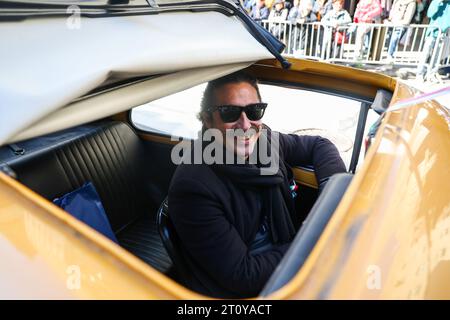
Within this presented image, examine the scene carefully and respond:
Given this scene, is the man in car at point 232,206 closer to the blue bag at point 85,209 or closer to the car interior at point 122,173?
the car interior at point 122,173

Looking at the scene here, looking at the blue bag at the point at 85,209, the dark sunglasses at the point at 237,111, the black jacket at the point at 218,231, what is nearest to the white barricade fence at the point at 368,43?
the dark sunglasses at the point at 237,111

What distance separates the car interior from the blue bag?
0.43ft

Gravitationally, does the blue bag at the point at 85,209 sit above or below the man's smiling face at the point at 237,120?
below

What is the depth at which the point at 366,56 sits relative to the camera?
7.68 metres

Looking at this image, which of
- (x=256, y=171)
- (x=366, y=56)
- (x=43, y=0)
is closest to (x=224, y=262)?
(x=256, y=171)

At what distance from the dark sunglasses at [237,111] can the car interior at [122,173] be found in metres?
0.48

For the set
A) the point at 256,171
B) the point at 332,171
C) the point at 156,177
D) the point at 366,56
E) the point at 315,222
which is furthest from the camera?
the point at 366,56

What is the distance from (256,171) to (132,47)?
715 mm

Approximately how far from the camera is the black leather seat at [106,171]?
1.94 m

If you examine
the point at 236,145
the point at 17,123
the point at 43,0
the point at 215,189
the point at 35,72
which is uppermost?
the point at 43,0

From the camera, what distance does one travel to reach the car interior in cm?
186

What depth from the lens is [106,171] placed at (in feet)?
7.70

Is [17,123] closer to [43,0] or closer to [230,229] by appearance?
[43,0]

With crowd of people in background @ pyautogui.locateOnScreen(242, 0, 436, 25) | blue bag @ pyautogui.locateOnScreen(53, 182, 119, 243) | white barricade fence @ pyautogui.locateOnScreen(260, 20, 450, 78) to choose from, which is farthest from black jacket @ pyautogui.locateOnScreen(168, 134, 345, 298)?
crowd of people in background @ pyautogui.locateOnScreen(242, 0, 436, 25)
